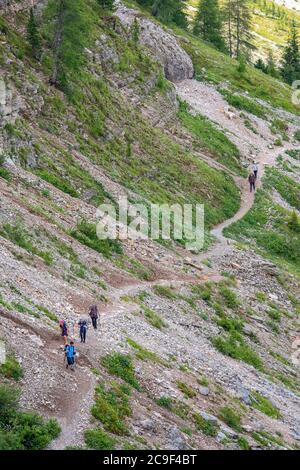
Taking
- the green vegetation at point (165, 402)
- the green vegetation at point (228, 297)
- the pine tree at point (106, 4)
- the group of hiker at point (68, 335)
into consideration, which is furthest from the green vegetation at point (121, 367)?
the pine tree at point (106, 4)

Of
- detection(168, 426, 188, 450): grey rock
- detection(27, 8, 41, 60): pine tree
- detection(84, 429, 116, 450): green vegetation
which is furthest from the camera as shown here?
detection(27, 8, 41, 60): pine tree

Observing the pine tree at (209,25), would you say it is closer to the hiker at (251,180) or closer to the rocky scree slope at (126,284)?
the rocky scree slope at (126,284)

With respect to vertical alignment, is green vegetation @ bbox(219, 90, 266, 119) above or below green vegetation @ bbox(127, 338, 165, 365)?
below

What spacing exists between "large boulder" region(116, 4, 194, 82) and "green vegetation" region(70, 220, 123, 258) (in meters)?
41.0

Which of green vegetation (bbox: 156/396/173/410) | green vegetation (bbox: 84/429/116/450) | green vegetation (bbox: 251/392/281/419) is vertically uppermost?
green vegetation (bbox: 84/429/116/450)

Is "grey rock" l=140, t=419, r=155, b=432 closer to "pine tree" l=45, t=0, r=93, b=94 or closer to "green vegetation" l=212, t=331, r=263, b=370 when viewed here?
"green vegetation" l=212, t=331, r=263, b=370

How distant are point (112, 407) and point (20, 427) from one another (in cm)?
401

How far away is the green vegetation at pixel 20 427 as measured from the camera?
1867cm

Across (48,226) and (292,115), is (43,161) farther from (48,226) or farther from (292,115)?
(292,115)

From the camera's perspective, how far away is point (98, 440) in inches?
791

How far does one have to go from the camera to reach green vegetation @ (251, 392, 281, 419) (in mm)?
29453

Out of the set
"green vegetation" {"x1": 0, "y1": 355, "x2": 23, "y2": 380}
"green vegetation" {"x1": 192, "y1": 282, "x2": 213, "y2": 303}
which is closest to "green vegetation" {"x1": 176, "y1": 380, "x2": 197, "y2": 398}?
"green vegetation" {"x1": 0, "y1": 355, "x2": 23, "y2": 380}
